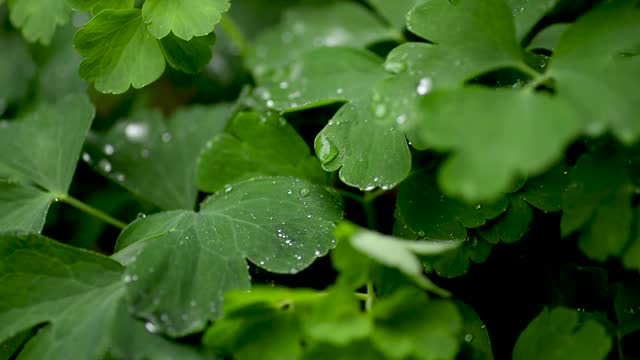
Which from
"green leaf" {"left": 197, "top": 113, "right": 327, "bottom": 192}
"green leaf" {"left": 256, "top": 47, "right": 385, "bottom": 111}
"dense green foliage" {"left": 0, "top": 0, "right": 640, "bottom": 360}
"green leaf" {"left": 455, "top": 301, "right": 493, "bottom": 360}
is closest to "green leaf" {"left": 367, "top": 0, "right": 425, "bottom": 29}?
"dense green foliage" {"left": 0, "top": 0, "right": 640, "bottom": 360}

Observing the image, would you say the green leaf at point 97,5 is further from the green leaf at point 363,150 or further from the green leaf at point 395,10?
the green leaf at point 395,10

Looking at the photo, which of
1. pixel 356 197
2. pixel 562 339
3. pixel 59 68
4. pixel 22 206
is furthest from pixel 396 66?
pixel 59 68

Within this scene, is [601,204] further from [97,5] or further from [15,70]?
[15,70]

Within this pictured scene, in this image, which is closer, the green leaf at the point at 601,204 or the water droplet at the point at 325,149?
the green leaf at the point at 601,204

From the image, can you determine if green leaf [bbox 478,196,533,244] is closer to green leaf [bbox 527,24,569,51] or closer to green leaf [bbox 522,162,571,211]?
green leaf [bbox 522,162,571,211]

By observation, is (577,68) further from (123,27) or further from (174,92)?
(174,92)

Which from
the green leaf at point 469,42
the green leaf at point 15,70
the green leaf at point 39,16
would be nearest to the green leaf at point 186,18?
the green leaf at point 39,16
